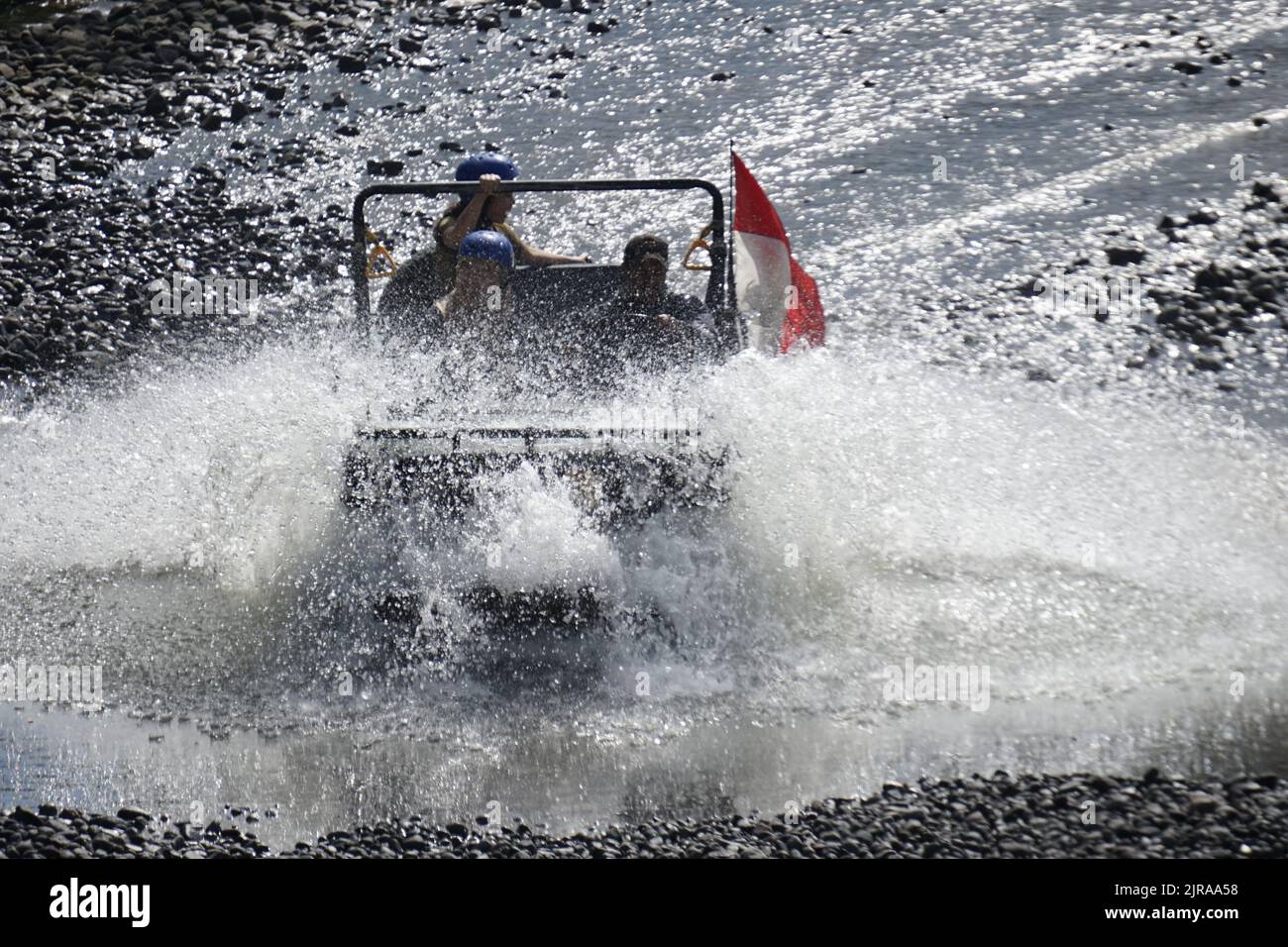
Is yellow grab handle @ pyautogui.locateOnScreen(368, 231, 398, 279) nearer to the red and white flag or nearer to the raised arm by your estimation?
the raised arm

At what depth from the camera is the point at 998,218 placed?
15.3m

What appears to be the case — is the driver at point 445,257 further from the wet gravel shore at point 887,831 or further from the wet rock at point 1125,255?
the wet rock at point 1125,255

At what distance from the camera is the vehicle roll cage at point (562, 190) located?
9.63 m

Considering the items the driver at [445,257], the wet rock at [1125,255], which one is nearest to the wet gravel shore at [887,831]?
the driver at [445,257]

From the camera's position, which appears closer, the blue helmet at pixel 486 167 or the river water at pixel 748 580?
the river water at pixel 748 580

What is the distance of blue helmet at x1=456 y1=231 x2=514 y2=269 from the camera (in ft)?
31.0

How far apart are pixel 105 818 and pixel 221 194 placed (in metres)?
10.6

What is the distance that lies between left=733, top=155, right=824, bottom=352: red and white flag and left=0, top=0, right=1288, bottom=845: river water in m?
0.39

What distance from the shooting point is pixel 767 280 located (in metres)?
9.37

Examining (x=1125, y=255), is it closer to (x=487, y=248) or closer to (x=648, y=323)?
(x=648, y=323)

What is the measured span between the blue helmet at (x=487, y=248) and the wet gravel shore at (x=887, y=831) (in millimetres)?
4233

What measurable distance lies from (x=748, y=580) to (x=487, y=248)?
2.76m
